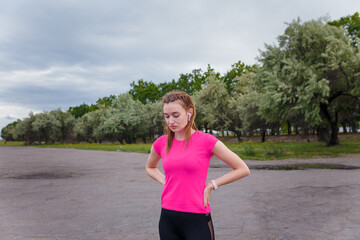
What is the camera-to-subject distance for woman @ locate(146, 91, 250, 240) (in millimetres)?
2271

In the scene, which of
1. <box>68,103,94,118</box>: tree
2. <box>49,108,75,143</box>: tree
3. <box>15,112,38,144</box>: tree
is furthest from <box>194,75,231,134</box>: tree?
<box>68,103,94,118</box>: tree

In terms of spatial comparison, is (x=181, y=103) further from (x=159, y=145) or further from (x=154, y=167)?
(x=154, y=167)

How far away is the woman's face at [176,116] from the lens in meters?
2.35

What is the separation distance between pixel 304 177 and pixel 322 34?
14744 mm

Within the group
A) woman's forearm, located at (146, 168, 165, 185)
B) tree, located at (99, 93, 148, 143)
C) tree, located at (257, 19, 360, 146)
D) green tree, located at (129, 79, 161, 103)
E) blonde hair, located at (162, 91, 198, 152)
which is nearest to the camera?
blonde hair, located at (162, 91, 198, 152)

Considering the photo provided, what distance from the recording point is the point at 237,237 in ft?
14.6

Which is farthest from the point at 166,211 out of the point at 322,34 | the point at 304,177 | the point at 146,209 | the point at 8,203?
the point at 322,34

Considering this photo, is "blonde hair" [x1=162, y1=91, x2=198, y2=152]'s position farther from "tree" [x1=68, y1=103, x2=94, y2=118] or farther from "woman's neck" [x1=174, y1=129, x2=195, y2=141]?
"tree" [x1=68, y1=103, x2=94, y2=118]

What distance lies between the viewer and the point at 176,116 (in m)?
2.36

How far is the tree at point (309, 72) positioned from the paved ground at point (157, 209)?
1019 cm

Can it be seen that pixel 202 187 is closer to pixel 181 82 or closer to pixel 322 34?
pixel 322 34

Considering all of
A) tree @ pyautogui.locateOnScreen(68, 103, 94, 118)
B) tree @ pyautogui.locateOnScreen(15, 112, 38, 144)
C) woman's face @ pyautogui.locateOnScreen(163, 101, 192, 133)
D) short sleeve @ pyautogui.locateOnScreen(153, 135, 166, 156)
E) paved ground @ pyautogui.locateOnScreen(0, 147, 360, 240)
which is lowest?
paved ground @ pyautogui.locateOnScreen(0, 147, 360, 240)

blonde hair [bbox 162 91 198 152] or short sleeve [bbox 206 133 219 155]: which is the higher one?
blonde hair [bbox 162 91 198 152]

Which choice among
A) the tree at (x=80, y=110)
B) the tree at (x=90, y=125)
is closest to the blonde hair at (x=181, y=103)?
the tree at (x=90, y=125)
